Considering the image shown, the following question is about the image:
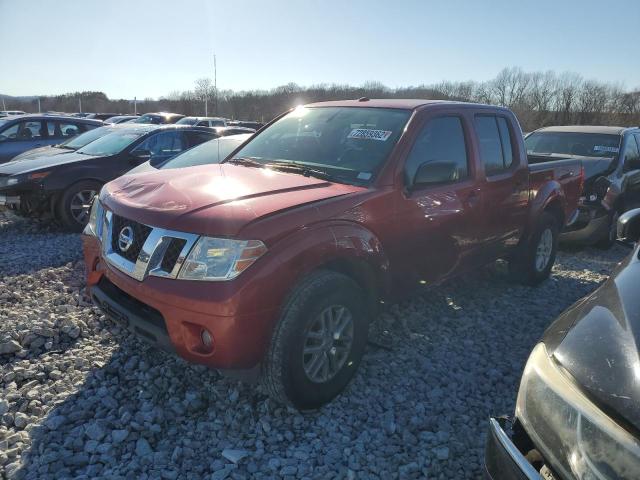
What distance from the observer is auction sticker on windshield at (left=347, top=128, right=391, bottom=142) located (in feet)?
11.2

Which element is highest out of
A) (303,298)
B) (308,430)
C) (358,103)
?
(358,103)

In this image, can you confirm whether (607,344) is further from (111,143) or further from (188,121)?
(188,121)

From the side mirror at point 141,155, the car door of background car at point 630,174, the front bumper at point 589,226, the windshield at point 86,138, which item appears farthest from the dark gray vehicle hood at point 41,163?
the car door of background car at point 630,174

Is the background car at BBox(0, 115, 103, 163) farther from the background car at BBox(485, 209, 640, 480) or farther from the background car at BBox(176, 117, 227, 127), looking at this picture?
the background car at BBox(176, 117, 227, 127)

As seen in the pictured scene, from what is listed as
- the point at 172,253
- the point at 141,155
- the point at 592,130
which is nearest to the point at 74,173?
the point at 141,155

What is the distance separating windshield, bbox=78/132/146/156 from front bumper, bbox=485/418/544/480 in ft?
23.3

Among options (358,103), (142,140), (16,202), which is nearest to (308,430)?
(358,103)

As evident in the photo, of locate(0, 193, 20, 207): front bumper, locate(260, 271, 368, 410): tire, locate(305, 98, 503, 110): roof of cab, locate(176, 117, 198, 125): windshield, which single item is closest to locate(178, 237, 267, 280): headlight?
locate(260, 271, 368, 410): tire

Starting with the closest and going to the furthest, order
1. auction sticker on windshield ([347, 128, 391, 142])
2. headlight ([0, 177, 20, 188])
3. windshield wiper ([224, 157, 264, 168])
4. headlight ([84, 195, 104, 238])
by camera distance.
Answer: headlight ([84, 195, 104, 238])
auction sticker on windshield ([347, 128, 391, 142])
windshield wiper ([224, 157, 264, 168])
headlight ([0, 177, 20, 188])

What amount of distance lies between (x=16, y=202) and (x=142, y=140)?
6.83 feet

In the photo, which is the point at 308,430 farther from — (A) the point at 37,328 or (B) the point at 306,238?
(A) the point at 37,328

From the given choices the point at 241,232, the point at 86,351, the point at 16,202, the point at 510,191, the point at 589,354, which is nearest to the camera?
the point at 589,354

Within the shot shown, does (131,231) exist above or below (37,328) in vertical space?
above

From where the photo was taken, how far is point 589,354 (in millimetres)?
1695
